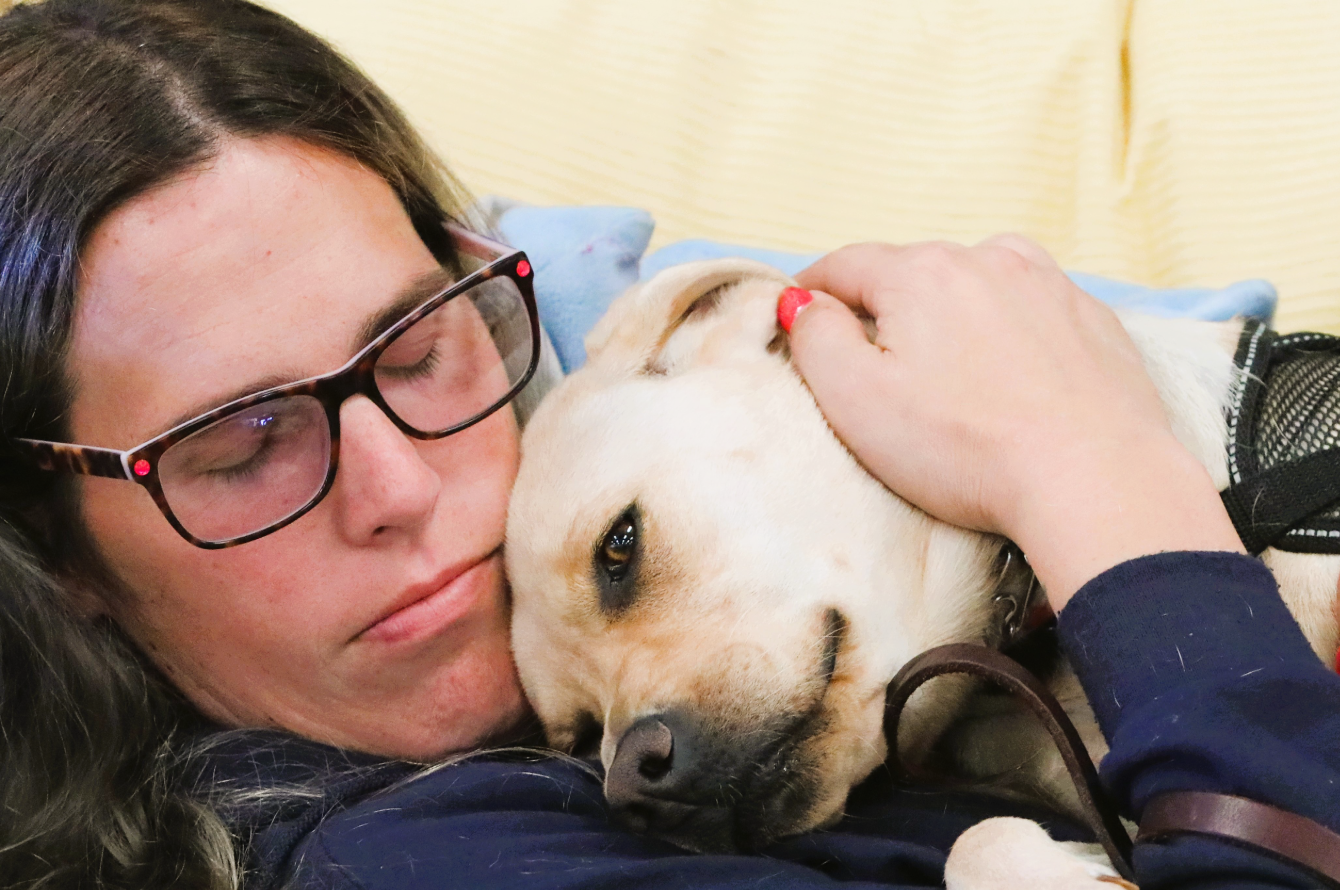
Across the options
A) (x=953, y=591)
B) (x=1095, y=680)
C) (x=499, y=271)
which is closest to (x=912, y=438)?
(x=953, y=591)

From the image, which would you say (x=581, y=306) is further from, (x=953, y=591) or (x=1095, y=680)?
(x=1095, y=680)

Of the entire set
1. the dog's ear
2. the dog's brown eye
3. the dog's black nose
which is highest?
the dog's ear

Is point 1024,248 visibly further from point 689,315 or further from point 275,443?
point 275,443

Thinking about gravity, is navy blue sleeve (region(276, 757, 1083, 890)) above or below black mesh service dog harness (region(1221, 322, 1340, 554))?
below

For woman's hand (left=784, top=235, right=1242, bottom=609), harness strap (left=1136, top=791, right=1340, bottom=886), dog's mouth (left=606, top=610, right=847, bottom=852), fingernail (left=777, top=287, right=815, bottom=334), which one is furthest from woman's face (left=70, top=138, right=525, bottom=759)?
harness strap (left=1136, top=791, right=1340, bottom=886)

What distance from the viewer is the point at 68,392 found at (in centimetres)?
130

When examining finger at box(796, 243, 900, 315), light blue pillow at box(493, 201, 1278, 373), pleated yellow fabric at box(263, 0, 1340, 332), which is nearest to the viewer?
finger at box(796, 243, 900, 315)

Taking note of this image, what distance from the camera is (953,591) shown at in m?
1.41

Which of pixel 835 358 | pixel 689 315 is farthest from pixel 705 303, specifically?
pixel 835 358

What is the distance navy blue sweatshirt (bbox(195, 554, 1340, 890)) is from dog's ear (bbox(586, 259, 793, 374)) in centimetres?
64

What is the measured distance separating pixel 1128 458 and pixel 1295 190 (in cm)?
132

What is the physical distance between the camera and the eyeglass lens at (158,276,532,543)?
1302 millimetres

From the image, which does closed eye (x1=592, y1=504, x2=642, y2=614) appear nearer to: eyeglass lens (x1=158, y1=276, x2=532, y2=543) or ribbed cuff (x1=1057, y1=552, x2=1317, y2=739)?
eyeglass lens (x1=158, y1=276, x2=532, y2=543)

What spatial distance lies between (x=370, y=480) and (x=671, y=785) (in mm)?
548
